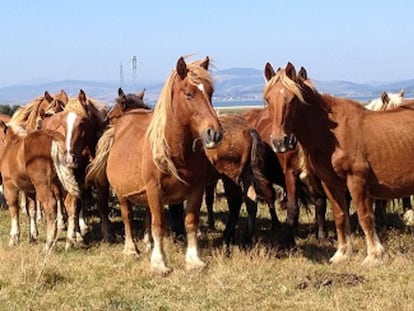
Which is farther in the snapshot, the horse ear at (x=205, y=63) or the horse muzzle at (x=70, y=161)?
the horse muzzle at (x=70, y=161)

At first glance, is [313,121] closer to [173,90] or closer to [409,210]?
[173,90]

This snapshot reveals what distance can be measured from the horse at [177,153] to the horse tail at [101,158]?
3.51 feet

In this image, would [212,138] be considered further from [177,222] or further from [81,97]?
[81,97]

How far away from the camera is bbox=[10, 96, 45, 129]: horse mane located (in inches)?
441

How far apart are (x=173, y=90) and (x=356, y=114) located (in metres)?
2.24

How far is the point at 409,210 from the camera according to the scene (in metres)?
10.8

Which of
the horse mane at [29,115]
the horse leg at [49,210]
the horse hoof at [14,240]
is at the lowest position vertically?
the horse hoof at [14,240]

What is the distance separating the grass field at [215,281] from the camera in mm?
5836

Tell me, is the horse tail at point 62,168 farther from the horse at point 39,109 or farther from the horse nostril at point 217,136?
the horse nostril at point 217,136

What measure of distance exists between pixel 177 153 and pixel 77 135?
2.25m

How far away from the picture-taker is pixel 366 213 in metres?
7.39

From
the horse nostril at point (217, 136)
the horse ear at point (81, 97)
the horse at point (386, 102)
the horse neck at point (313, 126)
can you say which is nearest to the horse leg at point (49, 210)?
the horse ear at point (81, 97)

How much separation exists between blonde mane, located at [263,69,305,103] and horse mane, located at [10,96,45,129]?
17.9 ft

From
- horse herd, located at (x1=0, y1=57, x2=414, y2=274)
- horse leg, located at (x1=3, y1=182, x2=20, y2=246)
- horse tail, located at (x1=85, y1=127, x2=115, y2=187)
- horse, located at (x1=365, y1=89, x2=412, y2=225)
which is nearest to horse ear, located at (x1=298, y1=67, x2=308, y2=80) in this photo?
horse herd, located at (x1=0, y1=57, x2=414, y2=274)
